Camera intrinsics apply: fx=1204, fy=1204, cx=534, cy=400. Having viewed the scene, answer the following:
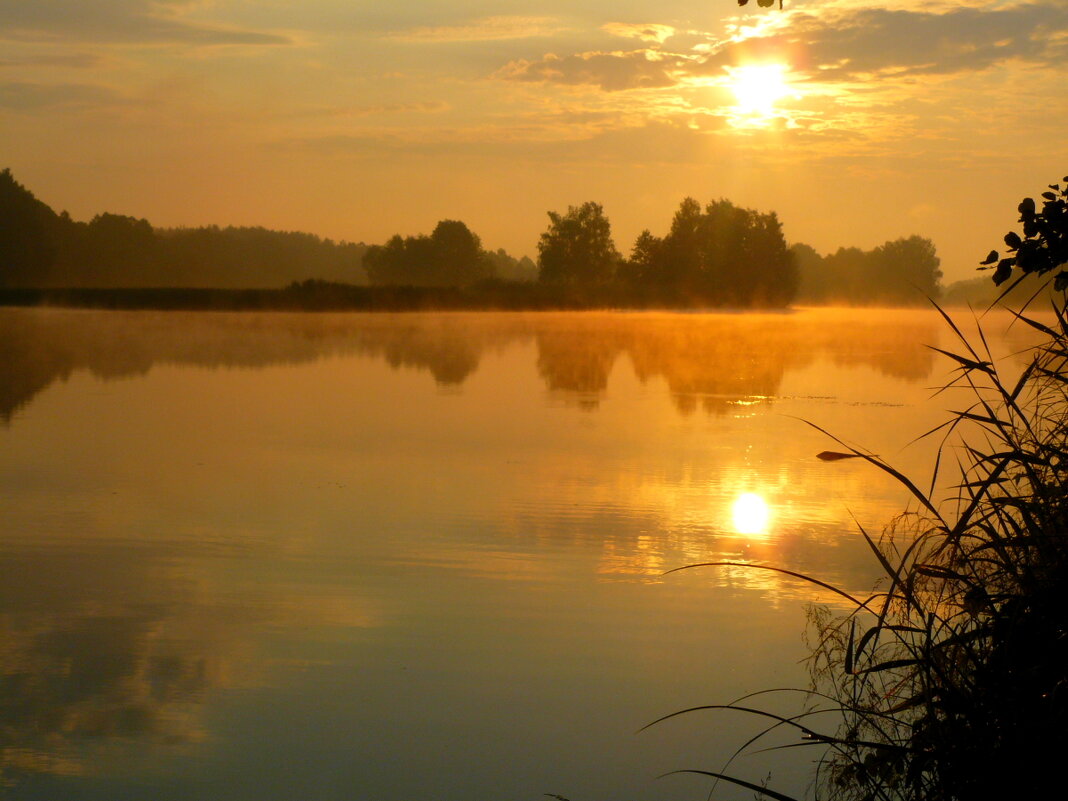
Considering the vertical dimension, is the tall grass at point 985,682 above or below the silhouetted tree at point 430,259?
below

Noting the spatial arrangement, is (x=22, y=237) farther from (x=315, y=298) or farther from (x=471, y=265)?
(x=471, y=265)

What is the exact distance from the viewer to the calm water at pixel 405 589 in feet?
12.3

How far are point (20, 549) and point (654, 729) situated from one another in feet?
12.3

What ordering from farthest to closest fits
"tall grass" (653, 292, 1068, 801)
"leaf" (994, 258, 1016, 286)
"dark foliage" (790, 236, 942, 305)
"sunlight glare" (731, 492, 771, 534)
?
"dark foliage" (790, 236, 942, 305), "sunlight glare" (731, 492, 771, 534), "leaf" (994, 258, 1016, 286), "tall grass" (653, 292, 1068, 801)

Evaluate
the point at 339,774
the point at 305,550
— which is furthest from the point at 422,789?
the point at 305,550

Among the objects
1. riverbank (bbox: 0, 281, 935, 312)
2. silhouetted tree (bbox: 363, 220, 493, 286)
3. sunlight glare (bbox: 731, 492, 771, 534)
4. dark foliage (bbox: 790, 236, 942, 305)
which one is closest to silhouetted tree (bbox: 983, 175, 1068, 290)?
sunlight glare (bbox: 731, 492, 771, 534)

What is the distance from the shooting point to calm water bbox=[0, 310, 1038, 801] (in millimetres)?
3744

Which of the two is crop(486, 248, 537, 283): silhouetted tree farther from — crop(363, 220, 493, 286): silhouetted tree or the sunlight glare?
the sunlight glare

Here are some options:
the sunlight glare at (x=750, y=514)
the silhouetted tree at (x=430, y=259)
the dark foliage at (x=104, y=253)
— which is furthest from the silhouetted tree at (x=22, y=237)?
the sunlight glare at (x=750, y=514)

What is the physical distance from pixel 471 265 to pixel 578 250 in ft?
32.3

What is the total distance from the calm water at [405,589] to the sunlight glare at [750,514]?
3 cm

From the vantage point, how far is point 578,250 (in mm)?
99062

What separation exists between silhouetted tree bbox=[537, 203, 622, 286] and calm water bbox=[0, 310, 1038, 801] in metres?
85.5

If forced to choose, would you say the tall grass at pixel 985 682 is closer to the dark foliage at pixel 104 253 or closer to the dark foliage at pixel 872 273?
the dark foliage at pixel 104 253
